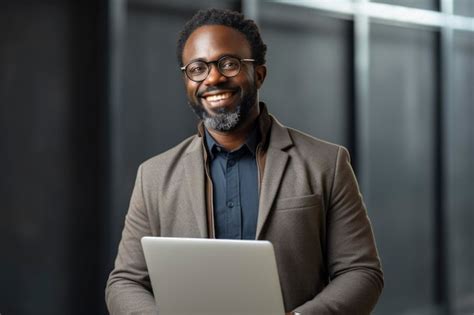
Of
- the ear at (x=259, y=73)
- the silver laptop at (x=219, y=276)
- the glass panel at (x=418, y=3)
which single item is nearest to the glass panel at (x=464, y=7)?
the glass panel at (x=418, y=3)

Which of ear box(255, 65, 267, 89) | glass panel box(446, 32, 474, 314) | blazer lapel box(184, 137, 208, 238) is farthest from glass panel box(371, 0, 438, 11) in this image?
blazer lapel box(184, 137, 208, 238)

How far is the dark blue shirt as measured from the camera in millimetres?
1926

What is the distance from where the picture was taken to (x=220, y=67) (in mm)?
1898

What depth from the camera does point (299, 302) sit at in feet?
6.19

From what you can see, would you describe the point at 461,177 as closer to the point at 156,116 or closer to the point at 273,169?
the point at 156,116

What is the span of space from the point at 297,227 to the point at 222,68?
17.0 inches

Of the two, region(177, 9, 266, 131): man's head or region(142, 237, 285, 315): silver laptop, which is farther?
region(177, 9, 266, 131): man's head

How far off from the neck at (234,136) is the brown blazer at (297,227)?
0.06m

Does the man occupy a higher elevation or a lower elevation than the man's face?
lower

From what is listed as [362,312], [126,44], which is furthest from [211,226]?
[126,44]

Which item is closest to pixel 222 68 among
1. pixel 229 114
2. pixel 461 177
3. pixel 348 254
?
pixel 229 114

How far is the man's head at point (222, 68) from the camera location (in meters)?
1.90

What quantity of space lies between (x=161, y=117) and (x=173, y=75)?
210 millimetres

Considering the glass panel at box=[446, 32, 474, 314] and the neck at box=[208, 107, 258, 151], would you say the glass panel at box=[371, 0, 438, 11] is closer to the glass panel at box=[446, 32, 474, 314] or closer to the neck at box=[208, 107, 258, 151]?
the glass panel at box=[446, 32, 474, 314]
